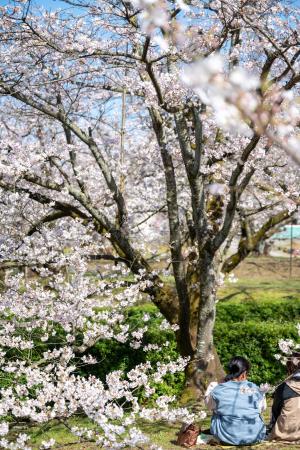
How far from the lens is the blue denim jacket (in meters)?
5.75

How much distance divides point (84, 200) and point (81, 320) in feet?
5.91

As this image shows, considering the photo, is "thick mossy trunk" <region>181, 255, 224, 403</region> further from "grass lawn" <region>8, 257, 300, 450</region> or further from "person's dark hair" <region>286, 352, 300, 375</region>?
"person's dark hair" <region>286, 352, 300, 375</region>

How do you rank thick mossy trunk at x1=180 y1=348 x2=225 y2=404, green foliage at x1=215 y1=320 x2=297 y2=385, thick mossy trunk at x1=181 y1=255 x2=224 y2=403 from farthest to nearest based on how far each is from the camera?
green foliage at x1=215 y1=320 x2=297 y2=385, thick mossy trunk at x1=180 y1=348 x2=225 y2=404, thick mossy trunk at x1=181 y1=255 x2=224 y2=403

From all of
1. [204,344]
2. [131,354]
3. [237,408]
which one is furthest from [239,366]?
[131,354]

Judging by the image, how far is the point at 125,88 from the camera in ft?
28.8

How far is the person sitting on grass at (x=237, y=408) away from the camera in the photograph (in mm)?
5746

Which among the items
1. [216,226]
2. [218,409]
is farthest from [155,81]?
[218,409]

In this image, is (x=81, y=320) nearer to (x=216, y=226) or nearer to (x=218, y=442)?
(x=218, y=442)

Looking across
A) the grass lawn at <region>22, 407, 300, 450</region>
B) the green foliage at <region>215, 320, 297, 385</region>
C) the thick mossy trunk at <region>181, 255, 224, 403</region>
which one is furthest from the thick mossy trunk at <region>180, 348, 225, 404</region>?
the green foliage at <region>215, 320, 297, 385</region>

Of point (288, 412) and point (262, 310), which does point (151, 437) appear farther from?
point (262, 310)

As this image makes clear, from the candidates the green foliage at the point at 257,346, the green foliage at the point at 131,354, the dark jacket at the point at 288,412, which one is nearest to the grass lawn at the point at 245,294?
the dark jacket at the point at 288,412

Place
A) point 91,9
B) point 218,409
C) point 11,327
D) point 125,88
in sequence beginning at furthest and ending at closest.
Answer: point 125,88
point 91,9
point 11,327
point 218,409

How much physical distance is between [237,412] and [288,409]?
1.72ft

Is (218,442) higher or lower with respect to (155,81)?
lower
